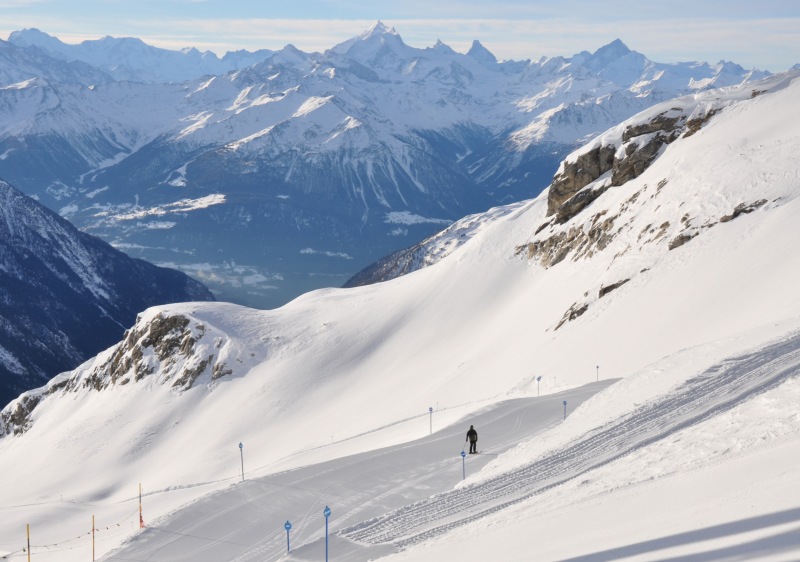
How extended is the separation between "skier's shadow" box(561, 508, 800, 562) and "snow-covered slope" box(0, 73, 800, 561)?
0.05 m

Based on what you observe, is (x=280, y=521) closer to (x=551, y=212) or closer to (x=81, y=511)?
(x=81, y=511)

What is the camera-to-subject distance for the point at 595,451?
2484 centimetres

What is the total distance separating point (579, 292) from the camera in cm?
6369

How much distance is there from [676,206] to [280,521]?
1761 inches

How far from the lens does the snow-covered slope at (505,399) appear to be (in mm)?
19672

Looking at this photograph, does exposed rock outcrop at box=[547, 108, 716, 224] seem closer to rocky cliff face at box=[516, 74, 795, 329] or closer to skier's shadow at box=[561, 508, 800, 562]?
rocky cliff face at box=[516, 74, 795, 329]

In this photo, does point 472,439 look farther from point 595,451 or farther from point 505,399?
point 505,399

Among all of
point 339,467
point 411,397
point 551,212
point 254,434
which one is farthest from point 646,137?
point 339,467

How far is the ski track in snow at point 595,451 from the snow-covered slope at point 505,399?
0.11 meters

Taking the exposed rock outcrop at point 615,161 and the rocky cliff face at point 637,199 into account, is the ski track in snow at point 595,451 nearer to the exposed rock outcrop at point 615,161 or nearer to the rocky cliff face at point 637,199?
the rocky cliff face at point 637,199

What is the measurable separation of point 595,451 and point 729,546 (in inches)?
Answer: 458

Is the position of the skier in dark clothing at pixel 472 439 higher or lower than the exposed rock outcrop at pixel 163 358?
lower

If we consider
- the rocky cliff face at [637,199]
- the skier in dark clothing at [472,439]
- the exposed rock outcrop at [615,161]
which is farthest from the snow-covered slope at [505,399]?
the skier in dark clothing at [472,439]

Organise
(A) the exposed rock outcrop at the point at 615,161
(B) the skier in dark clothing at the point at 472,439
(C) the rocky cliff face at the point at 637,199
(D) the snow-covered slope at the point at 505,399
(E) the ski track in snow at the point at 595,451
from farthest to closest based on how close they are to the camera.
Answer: (A) the exposed rock outcrop at the point at 615,161, (C) the rocky cliff face at the point at 637,199, (B) the skier in dark clothing at the point at 472,439, (E) the ski track in snow at the point at 595,451, (D) the snow-covered slope at the point at 505,399
